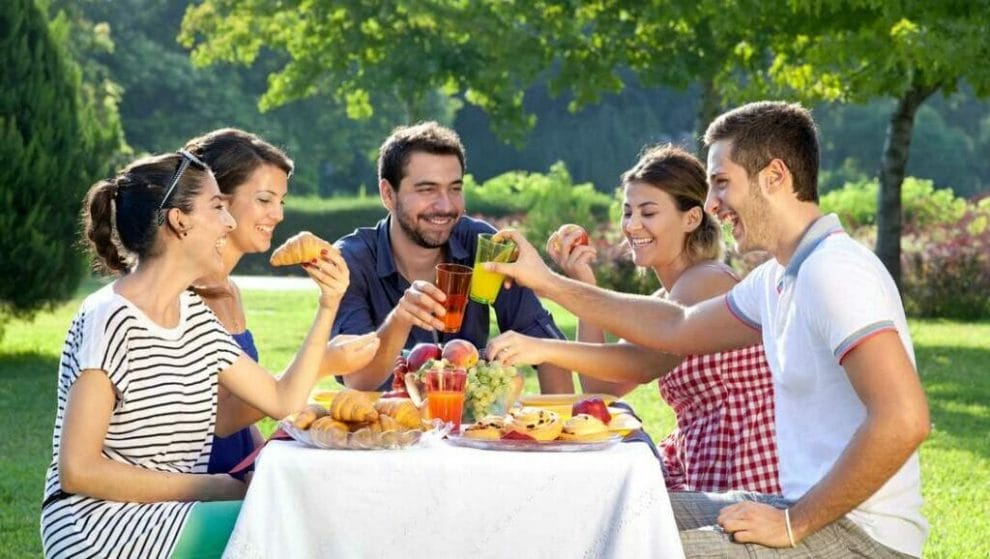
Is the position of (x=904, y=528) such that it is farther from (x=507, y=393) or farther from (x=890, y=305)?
(x=507, y=393)

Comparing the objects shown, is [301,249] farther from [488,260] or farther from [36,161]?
[36,161]

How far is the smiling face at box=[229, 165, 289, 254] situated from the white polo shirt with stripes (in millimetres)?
1863

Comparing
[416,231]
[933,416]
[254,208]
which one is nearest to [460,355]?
[254,208]

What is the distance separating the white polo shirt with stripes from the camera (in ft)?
11.3

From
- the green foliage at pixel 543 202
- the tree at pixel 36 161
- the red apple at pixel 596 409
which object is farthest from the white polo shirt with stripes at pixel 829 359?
the green foliage at pixel 543 202

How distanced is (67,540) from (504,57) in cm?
1500

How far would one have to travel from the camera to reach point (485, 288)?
4.60 meters

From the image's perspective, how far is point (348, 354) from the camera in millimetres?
4527

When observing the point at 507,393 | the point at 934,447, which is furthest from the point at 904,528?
the point at 934,447

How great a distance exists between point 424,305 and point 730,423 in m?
1.02

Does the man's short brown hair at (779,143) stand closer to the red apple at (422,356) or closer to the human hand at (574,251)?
the red apple at (422,356)

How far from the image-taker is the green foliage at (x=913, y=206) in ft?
75.7

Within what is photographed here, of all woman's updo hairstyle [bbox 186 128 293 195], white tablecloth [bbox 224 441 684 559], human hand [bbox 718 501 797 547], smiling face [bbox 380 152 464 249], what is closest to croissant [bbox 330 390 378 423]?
white tablecloth [bbox 224 441 684 559]

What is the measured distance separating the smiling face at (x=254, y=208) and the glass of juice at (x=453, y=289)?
2.35 ft
